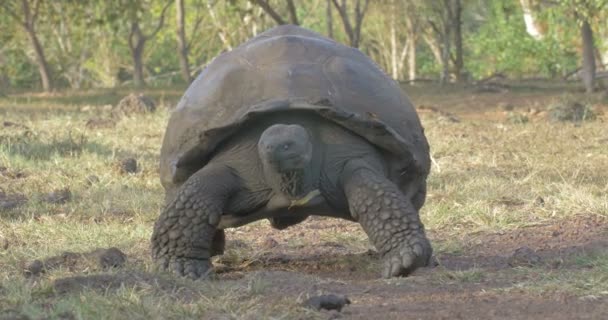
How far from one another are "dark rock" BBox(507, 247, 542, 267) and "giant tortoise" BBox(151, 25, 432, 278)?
422 millimetres

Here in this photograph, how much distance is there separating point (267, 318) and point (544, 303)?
2.70 feet

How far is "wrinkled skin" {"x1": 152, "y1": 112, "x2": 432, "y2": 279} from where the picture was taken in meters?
3.81

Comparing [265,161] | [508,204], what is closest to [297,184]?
[265,161]

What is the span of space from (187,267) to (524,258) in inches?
48.9

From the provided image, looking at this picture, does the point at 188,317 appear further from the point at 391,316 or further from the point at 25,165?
the point at 25,165

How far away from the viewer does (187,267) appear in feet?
12.8

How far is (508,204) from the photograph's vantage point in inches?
228

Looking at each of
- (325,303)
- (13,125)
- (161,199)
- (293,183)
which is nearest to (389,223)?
(293,183)

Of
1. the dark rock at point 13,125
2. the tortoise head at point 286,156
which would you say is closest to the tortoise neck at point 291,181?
the tortoise head at point 286,156

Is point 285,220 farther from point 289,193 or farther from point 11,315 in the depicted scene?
point 11,315

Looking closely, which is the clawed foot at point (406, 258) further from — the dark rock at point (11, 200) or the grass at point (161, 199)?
the dark rock at point (11, 200)

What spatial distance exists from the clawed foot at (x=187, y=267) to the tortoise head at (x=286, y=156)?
37cm

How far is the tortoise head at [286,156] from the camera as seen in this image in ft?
12.3

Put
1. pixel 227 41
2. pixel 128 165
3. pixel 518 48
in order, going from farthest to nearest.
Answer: pixel 518 48 < pixel 227 41 < pixel 128 165
